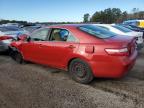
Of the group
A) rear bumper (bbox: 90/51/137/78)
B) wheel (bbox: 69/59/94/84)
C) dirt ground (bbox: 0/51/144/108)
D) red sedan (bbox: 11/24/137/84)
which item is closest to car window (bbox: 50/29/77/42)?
red sedan (bbox: 11/24/137/84)

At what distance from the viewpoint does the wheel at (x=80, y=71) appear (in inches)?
239

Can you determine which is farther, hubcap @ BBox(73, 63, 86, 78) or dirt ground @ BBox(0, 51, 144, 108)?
hubcap @ BBox(73, 63, 86, 78)

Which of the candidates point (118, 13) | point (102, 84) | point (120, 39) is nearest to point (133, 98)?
point (102, 84)

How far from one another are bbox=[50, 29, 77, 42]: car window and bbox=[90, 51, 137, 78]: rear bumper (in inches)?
37.4

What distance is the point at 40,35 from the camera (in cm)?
752

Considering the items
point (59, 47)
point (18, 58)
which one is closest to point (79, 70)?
point (59, 47)

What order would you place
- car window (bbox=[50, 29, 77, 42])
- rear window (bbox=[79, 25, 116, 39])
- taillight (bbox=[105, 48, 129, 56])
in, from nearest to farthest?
taillight (bbox=[105, 48, 129, 56]) < rear window (bbox=[79, 25, 116, 39]) < car window (bbox=[50, 29, 77, 42])

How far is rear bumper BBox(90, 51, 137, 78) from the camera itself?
18.4 feet

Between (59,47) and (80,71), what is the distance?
2.94 feet

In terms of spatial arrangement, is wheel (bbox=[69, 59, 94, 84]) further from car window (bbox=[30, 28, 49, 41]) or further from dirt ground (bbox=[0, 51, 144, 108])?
car window (bbox=[30, 28, 49, 41])

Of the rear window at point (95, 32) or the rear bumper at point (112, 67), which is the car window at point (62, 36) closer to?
the rear window at point (95, 32)

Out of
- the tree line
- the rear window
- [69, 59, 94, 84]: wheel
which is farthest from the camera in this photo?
the tree line

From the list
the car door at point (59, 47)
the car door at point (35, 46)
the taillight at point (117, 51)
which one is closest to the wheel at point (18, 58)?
the car door at point (35, 46)

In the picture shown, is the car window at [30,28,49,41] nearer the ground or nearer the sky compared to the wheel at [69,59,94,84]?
nearer the sky
